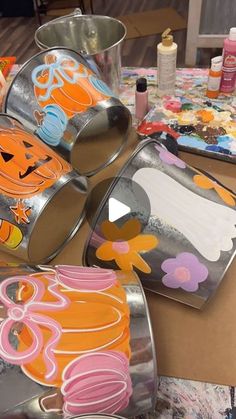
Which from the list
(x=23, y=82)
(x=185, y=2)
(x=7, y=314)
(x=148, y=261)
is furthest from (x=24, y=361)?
(x=185, y=2)

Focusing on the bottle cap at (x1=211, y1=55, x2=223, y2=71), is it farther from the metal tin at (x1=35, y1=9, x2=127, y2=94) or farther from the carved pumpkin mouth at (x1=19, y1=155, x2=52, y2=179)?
the carved pumpkin mouth at (x1=19, y1=155, x2=52, y2=179)

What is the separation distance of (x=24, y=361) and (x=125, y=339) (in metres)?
0.12

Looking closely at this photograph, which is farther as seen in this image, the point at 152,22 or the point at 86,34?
the point at 152,22

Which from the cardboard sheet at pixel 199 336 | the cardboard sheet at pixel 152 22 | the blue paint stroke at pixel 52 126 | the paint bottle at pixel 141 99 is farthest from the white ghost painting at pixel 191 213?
the cardboard sheet at pixel 152 22

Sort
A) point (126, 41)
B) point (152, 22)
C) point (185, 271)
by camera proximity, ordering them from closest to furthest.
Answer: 1. point (185, 271)
2. point (126, 41)
3. point (152, 22)

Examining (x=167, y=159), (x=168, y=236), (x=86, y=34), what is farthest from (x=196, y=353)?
(x=86, y=34)

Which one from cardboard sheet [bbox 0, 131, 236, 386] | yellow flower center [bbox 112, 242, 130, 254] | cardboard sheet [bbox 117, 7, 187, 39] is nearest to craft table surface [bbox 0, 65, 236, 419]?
cardboard sheet [bbox 0, 131, 236, 386]

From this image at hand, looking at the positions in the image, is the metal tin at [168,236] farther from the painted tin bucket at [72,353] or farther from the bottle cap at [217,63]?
the bottle cap at [217,63]

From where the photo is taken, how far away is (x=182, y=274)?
1.97ft

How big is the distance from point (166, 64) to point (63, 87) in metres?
0.34

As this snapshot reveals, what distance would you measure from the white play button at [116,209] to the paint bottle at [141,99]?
0.44 metres

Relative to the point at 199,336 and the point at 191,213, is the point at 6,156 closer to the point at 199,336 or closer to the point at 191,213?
the point at 191,213

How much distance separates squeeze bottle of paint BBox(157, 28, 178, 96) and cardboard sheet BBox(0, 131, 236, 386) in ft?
1.71

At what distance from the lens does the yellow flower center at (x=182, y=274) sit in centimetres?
60
